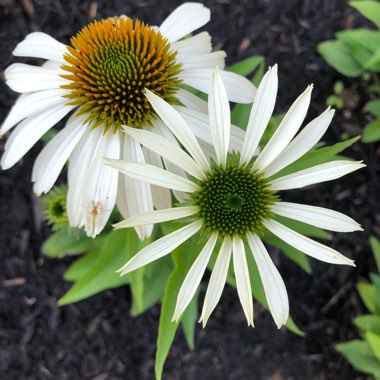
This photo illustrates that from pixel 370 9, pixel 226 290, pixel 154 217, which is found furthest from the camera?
pixel 226 290

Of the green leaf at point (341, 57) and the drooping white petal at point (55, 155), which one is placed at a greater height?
the drooping white petal at point (55, 155)

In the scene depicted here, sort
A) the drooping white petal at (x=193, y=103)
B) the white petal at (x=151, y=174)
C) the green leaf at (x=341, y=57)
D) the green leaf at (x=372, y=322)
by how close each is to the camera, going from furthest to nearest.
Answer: the green leaf at (x=341, y=57) → the green leaf at (x=372, y=322) → the drooping white petal at (x=193, y=103) → the white petal at (x=151, y=174)

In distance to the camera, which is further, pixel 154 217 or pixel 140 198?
pixel 140 198

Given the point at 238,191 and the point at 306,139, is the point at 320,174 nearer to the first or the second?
the point at 306,139

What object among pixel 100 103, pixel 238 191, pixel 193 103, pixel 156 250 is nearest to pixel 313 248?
pixel 238 191

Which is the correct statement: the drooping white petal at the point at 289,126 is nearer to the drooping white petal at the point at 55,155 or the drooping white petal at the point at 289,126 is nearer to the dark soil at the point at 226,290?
the drooping white petal at the point at 55,155

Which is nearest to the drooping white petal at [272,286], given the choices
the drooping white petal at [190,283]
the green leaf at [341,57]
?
the drooping white petal at [190,283]
